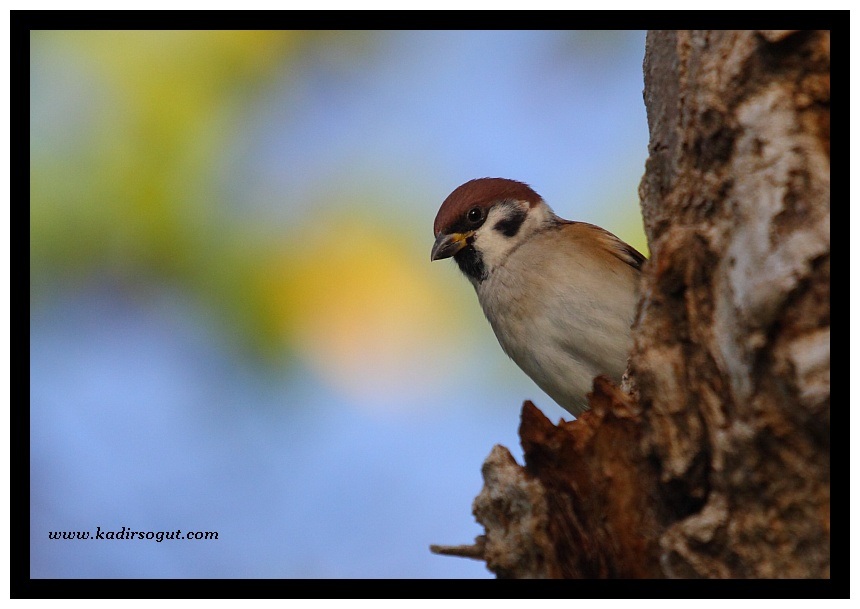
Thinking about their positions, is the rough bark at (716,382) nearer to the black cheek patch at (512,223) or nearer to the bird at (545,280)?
the bird at (545,280)

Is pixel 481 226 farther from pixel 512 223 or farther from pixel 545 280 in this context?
pixel 545 280

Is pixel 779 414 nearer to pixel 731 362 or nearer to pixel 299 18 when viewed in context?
pixel 731 362


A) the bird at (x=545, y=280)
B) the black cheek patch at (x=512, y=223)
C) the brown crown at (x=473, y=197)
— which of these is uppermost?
the brown crown at (x=473, y=197)

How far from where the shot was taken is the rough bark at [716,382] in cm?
221

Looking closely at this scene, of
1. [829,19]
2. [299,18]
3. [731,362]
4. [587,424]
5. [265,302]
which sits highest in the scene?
[299,18]

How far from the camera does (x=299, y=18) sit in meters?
3.03

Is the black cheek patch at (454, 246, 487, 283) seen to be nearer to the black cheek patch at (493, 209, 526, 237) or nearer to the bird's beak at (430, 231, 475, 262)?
the bird's beak at (430, 231, 475, 262)

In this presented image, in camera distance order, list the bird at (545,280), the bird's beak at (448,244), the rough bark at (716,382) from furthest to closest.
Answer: the bird's beak at (448,244) → the bird at (545,280) → the rough bark at (716,382)

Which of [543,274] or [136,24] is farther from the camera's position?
[543,274]

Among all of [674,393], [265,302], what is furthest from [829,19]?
[265,302]

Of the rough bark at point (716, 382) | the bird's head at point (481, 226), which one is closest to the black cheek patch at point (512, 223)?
the bird's head at point (481, 226)

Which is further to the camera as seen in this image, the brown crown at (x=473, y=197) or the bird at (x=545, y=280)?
the brown crown at (x=473, y=197)

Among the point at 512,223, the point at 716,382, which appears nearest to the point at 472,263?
the point at 512,223

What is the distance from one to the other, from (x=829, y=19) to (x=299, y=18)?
1.64m
